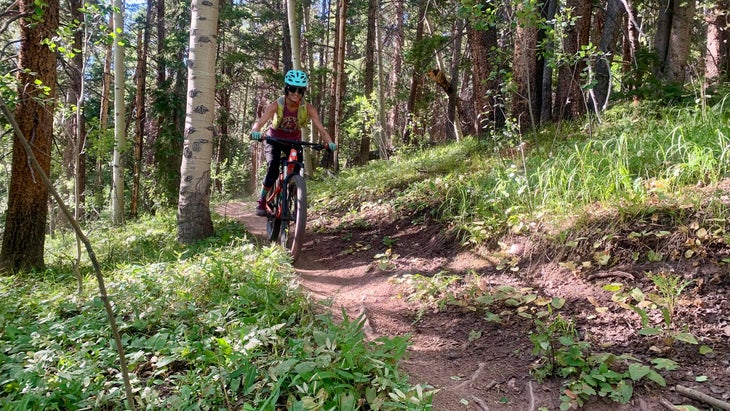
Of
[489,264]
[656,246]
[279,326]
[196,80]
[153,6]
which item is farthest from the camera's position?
[153,6]

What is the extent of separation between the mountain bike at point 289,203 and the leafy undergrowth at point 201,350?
3.60 feet

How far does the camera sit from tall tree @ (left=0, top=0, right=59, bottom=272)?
5266 millimetres

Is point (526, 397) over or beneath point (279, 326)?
beneath

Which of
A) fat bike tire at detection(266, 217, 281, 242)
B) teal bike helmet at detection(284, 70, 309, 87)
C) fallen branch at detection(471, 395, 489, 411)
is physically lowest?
fallen branch at detection(471, 395, 489, 411)

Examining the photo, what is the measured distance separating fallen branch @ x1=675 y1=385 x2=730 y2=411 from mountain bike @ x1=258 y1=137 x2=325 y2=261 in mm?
3599

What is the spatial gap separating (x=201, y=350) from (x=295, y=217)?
262 centimetres

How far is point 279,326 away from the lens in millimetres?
2562

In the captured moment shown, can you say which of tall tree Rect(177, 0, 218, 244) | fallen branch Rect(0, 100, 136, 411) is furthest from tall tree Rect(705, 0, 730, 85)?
fallen branch Rect(0, 100, 136, 411)

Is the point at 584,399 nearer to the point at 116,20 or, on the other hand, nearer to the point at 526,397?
the point at 526,397

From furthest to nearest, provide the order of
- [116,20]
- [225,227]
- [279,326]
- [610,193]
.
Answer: [116,20] < [225,227] < [610,193] < [279,326]

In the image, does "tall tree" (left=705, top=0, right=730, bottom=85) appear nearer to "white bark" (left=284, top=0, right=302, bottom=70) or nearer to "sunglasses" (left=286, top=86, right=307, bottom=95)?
"sunglasses" (left=286, top=86, right=307, bottom=95)

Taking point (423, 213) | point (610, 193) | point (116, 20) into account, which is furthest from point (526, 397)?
point (116, 20)

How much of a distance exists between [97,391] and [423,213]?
169 inches

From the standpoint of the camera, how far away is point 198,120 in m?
5.53
